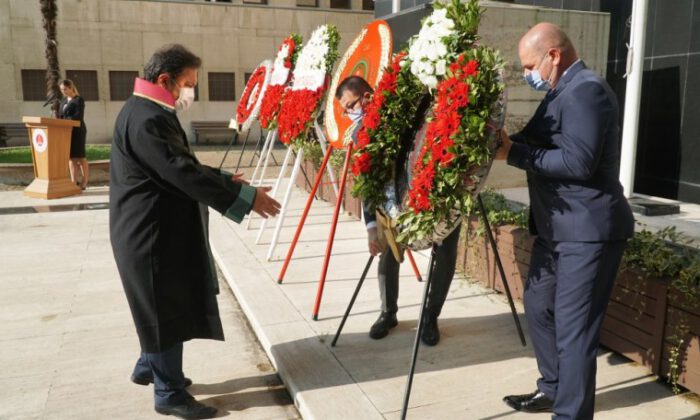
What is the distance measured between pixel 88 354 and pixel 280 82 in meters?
4.10

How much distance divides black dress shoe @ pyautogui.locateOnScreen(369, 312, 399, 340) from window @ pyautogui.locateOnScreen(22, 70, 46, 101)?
2054 centimetres

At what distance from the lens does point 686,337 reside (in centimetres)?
319

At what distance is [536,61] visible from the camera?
9.12 ft

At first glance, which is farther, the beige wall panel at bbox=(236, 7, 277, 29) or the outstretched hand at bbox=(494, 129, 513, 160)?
the beige wall panel at bbox=(236, 7, 277, 29)

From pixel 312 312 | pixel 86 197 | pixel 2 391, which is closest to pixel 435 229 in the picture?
pixel 312 312

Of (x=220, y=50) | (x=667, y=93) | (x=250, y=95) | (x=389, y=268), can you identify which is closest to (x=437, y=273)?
(x=389, y=268)

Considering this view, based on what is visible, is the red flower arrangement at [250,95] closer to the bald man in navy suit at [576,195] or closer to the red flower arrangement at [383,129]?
the red flower arrangement at [383,129]

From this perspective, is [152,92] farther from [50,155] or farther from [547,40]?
[50,155]

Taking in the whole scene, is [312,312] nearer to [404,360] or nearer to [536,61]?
[404,360]

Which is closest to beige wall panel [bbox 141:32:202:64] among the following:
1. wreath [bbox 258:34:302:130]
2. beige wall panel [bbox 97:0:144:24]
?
beige wall panel [bbox 97:0:144:24]

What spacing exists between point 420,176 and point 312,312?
2057mm

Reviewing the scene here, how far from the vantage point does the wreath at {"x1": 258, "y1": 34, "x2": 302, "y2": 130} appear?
23.0 ft

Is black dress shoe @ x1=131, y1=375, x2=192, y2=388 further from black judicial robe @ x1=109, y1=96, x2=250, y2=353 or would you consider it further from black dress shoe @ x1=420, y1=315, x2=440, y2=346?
black dress shoe @ x1=420, y1=315, x2=440, y2=346

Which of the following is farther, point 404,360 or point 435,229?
point 404,360
